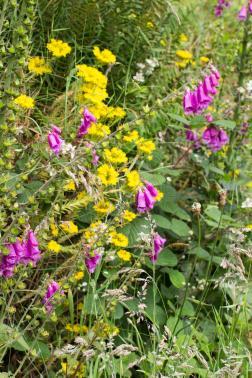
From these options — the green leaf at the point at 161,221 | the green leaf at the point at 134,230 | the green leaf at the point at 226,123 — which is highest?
the green leaf at the point at 226,123

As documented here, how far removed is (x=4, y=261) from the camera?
2432mm

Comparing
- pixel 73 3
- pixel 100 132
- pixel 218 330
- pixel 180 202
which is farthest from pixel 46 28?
pixel 218 330

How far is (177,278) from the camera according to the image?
127 inches

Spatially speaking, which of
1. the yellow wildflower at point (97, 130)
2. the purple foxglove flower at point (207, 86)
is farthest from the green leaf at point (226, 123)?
the yellow wildflower at point (97, 130)

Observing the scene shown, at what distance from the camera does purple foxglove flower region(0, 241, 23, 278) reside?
2404 millimetres

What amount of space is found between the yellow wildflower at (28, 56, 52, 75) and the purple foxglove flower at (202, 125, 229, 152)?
0.87 meters

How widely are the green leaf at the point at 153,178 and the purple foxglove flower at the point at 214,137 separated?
1.62 ft

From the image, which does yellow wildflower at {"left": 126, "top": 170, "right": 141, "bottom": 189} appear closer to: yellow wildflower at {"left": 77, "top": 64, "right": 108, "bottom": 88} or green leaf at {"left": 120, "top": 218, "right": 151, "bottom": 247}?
green leaf at {"left": 120, "top": 218, "right": 151, "bottom": 247}

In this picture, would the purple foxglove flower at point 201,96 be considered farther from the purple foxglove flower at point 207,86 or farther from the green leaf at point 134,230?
the green leaf at point 134,230

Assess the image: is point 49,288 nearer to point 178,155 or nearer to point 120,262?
point 120,262

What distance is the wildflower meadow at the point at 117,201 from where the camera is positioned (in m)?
2.43

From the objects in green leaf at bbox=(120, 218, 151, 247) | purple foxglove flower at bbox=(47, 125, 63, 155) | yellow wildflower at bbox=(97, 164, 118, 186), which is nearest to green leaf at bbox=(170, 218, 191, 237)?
green leaf at bbox=(120, 218, 151, 247)

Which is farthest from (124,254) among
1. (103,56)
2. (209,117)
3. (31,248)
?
(209,117)

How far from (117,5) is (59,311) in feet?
5.20
